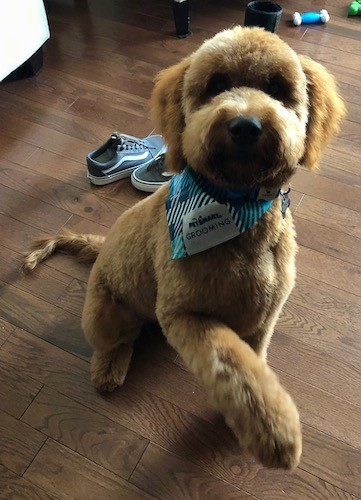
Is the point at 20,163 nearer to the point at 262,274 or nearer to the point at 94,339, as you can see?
the point at 94,339

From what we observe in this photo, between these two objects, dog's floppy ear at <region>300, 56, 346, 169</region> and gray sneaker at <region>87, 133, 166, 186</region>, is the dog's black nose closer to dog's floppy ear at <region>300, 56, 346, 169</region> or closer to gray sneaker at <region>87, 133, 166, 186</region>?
dog's floppy ear at <region>300, 56, 346, 169</region>

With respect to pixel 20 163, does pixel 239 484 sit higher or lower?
lower

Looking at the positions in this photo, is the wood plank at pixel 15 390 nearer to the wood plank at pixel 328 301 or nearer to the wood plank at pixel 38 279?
the wood plank at pixel 38 279

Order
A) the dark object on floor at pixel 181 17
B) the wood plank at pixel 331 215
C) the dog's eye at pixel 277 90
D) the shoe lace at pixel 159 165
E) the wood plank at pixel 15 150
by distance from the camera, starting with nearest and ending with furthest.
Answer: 1. the dog's eye at pixel 277 90
2. the wood plank at pixel 331 215
3. the shoe lace at pixel 159 165
4. the wood plank at pixel 15 150
5. the dark object on floor at pixel 181 17

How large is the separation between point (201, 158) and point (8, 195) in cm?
117

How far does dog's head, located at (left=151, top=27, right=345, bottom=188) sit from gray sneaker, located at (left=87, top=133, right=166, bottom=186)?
2.59ft

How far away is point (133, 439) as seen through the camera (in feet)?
4.09

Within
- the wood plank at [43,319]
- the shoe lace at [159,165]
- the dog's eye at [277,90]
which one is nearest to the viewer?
the dog's eye at [277,90]

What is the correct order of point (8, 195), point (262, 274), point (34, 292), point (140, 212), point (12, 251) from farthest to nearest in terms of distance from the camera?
point (8, 195)
point (12, 251)
point (34, 292)
point (140, 212)
point (262, 274)

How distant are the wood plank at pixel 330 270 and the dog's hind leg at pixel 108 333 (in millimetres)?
586

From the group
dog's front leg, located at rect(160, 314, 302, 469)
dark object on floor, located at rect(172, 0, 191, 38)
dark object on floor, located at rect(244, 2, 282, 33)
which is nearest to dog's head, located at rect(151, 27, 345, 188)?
dog's front leg, located at rect(160, 314, 302, 469)

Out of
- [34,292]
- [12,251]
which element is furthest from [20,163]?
[34,292]

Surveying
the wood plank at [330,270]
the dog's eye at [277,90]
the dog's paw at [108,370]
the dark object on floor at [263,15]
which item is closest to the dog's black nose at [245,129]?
the dog's eye at [277,90]

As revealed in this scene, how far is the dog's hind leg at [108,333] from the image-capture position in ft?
4.00
